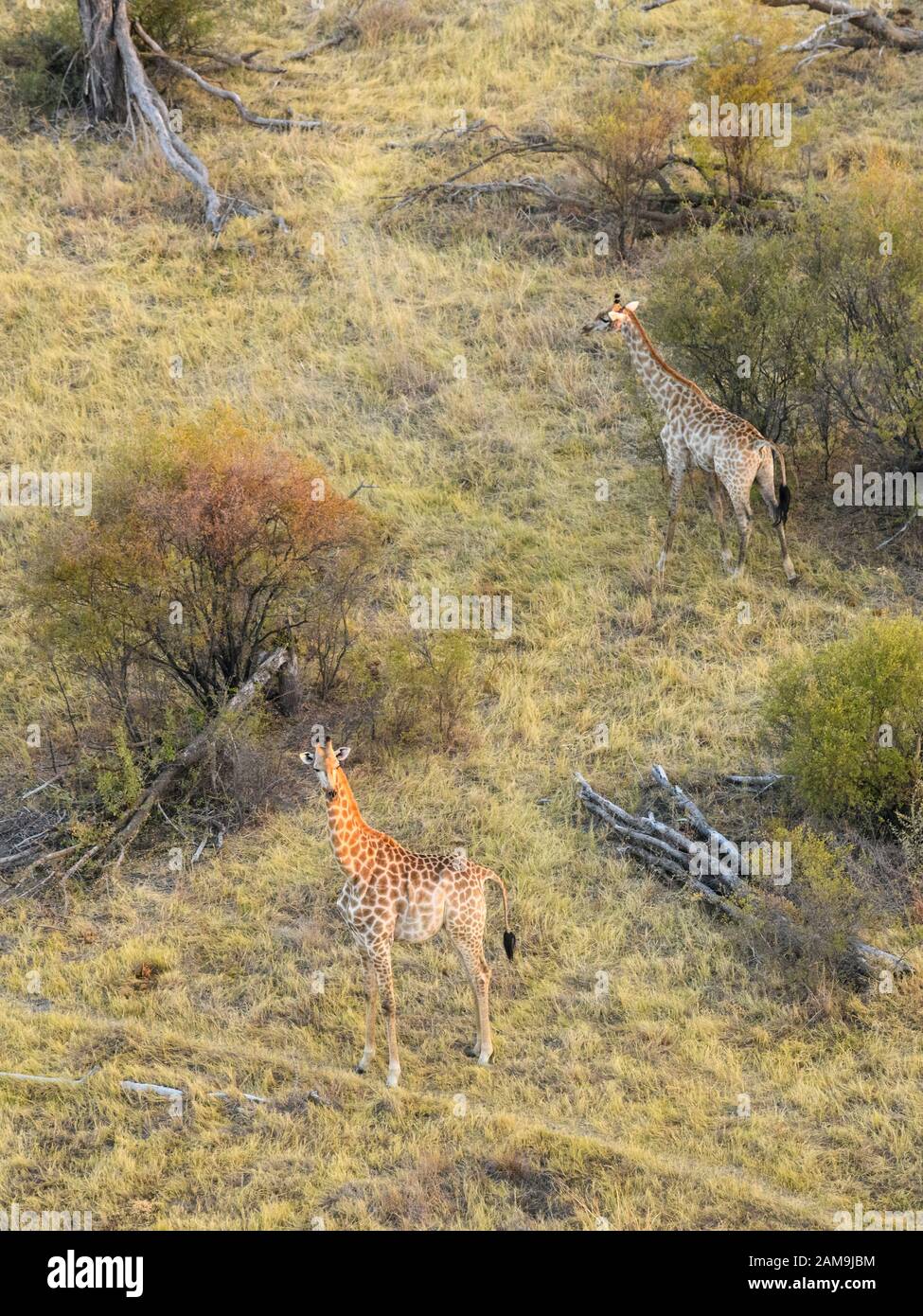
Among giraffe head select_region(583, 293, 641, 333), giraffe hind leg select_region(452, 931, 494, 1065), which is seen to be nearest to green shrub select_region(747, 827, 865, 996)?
giraffe hind leg select_region(452, 931, 494, 1065)

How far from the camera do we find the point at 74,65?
23.8m

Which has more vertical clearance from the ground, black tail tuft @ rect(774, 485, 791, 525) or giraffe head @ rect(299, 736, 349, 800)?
giraffe head @ rect(299, 736, 349, 800)

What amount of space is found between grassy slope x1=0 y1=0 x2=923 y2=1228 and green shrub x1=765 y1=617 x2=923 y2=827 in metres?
1.11

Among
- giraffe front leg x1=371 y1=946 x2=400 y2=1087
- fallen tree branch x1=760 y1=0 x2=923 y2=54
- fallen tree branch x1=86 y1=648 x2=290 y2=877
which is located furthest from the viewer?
fallen tree branch x1=760 y1=0 x2=923 y2=54

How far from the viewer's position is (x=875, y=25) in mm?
23703

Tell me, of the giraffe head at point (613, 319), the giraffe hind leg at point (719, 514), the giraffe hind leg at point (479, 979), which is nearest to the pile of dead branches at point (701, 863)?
the giraffe hind leg at point (479, 979)

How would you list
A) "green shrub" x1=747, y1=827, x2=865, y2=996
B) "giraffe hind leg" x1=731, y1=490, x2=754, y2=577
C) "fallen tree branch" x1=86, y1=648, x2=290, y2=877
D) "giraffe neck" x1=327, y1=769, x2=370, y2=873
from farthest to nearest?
"giraffe hind leg" x1=731, y1=490, x2=754, y2=577 → "fallen tree branch" x1=86, y1=648, x2=290, y2=877 → "green shrub" x1=747, y1=827, x2=865, y2=996 → "giraffe neck" x1=327, y1=769, x2=370, y2=873

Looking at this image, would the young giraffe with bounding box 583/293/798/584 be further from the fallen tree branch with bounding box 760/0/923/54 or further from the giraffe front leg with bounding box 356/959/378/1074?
the fallen tree branch with bounding box 760/0/923/54

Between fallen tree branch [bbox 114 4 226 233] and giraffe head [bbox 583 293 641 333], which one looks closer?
giraffe head [bbox 583 293 641 333]

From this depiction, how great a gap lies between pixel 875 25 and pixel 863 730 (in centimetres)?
1587

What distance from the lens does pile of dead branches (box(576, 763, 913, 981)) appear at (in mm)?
10344

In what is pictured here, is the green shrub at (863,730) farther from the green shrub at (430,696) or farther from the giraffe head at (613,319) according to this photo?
the giraffe head at (613,319)

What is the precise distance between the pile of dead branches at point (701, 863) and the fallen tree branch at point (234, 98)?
1399 cm

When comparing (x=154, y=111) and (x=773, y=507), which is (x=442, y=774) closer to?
(x=773, y=507)
